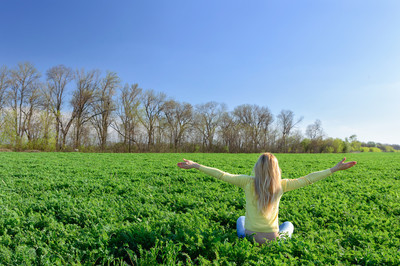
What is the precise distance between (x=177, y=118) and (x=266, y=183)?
4981cm

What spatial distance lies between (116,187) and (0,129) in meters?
40.8

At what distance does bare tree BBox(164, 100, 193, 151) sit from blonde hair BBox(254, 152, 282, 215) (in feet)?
149

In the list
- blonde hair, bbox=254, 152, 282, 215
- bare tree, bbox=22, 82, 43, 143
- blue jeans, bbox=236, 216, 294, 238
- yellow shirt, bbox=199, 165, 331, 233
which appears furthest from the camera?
bare tree, bbox=22, 82, 43, 143

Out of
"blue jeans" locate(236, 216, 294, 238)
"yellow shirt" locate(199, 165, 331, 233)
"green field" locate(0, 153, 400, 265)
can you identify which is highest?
"yellow shirt" locate(199, 165, 331, 233)

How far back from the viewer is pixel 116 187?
7.59 metres

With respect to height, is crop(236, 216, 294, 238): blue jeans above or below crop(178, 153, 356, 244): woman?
below

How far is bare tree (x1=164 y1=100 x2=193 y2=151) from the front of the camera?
5012 centimetres

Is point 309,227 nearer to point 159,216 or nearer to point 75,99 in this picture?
point 159,216

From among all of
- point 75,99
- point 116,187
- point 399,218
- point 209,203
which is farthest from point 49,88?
point 399,218

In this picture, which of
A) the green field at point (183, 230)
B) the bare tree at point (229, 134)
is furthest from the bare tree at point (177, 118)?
the green field at point (183, 230)

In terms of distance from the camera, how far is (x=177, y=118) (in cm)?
5256

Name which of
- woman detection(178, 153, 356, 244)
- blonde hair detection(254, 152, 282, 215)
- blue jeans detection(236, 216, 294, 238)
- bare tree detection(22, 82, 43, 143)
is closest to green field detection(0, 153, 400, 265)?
blue jeans detection(236, 216, 294, 238)

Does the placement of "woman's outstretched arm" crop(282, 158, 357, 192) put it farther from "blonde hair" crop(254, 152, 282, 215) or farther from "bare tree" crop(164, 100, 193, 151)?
"bare tree" crop(164, 100, 193, 151)

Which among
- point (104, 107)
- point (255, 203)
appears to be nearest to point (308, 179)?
point (255, 203)
